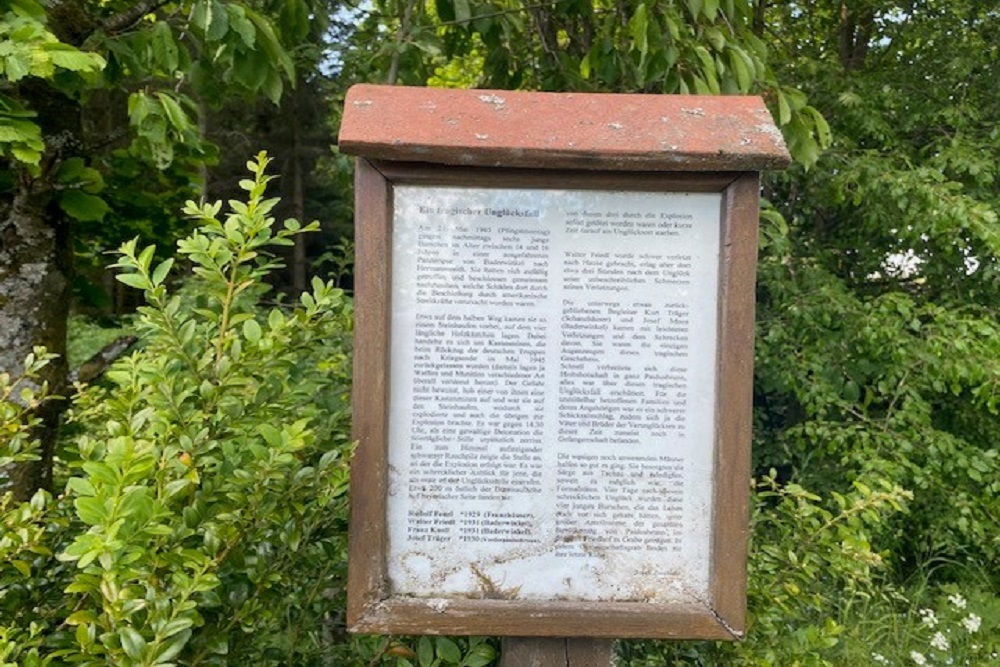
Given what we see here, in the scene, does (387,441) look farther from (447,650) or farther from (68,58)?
(68,58)

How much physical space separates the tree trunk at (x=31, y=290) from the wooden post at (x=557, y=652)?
1.36 m

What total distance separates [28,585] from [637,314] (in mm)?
1270

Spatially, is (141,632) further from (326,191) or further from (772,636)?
(326,191)

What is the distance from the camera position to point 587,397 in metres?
1.71

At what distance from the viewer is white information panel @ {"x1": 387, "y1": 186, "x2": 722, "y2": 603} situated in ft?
→ 5.57

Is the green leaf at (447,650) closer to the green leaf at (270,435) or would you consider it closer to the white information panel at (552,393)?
the white information panel at (552,393)

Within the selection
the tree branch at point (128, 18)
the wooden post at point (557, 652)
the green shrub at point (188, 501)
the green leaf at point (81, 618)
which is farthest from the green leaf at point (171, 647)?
the tree branch at point (128, 18)

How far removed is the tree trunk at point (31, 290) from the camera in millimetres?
2283

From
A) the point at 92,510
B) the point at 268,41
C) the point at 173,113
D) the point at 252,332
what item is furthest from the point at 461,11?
the point at 92,510

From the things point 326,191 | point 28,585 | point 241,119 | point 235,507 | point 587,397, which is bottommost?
point 28,585

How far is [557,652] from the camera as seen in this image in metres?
1.88

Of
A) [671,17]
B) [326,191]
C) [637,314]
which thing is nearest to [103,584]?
[637,314]

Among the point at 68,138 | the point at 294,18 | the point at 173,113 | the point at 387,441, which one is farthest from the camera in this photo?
the point at 294,18

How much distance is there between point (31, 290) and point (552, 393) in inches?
58.7
